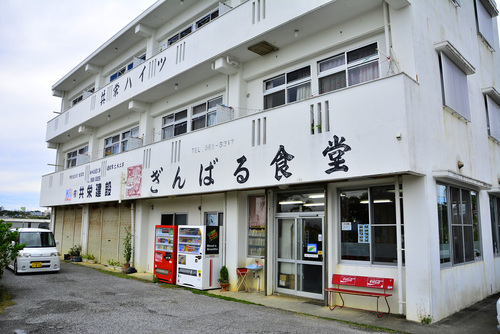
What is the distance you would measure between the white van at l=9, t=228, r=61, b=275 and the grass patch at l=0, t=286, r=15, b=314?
3.33m

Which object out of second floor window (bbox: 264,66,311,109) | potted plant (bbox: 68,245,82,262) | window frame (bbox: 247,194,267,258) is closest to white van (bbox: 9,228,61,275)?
potted plant (bbox: 68,245,82,262)

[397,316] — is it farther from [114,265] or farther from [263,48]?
[114,265]

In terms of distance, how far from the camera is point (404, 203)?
26.3ft

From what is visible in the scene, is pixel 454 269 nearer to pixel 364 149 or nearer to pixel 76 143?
pixel 364 149

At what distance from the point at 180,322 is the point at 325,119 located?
5.49 meters

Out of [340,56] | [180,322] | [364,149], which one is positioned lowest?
[180,322]

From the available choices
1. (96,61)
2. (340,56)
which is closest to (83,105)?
(96,61)

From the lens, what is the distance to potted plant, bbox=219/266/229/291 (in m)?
11.2

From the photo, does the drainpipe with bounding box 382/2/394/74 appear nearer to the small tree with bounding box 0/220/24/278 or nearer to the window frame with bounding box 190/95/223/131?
the window frame with bounding box 190/95/223/131

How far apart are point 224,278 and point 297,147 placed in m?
4.79

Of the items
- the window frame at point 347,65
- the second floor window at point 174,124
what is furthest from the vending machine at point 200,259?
the window frame at point 347,65

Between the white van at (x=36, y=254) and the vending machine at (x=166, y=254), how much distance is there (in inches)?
181

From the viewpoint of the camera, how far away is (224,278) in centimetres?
1129

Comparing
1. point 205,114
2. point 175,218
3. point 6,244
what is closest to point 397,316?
point 175,218
